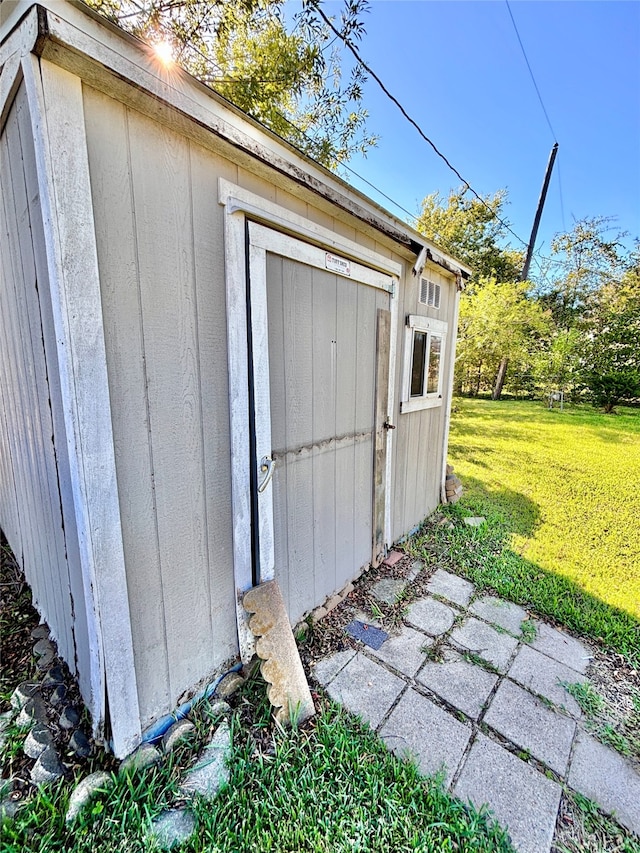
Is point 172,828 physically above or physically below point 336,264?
below

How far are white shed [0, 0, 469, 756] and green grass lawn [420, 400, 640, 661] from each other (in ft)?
5.14

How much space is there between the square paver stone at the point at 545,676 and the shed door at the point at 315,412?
1059mm

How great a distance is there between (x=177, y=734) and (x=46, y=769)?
42 cm

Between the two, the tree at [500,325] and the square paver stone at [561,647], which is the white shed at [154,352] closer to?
the square paver stone at [561,647]

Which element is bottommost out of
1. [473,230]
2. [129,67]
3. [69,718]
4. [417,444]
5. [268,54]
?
[69,718]

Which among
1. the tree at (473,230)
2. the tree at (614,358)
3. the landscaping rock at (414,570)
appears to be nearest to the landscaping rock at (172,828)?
the landscaping rock at (414,570)

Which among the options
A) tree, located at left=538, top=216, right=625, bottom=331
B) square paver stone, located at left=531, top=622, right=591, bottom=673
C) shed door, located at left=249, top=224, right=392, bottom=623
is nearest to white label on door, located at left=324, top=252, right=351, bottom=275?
shed door, located at left=249, top=224, right=392, bottom=623

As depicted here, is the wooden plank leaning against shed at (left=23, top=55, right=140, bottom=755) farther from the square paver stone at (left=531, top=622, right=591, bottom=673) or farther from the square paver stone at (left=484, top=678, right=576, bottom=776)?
the square paver stone at (left=531, top=622, right=591, bottom=673)

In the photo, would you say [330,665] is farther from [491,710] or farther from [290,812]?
[491,710]

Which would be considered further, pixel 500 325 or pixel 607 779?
pixel 500 325

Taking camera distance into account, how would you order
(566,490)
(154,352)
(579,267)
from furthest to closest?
(579,267) < (566,490) < (154,352)

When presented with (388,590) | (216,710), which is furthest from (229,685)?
(388,590)

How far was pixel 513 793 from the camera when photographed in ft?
4.15

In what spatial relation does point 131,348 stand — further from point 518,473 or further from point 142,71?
point 518,473
